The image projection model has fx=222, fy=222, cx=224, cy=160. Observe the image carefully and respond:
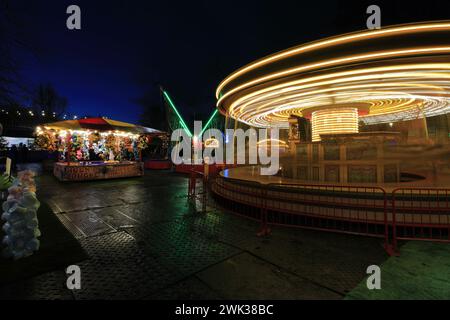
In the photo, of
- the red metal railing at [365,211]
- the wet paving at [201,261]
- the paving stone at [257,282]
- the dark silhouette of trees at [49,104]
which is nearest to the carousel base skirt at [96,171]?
the wet paving at [201,261]

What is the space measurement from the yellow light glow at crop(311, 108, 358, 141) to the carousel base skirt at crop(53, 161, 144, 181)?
11.1 metres

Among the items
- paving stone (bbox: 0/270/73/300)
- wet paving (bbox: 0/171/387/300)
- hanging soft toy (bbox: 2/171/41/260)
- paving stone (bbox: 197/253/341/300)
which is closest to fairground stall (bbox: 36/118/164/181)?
wet paving (bbox: 0/171/387/300)

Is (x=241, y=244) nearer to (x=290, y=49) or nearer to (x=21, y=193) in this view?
(x=21, y=193)

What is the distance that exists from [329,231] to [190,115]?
69598 mm

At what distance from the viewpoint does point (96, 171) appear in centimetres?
1264

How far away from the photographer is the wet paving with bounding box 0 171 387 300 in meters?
2.62

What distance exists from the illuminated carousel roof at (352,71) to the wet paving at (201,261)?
11.7 feet

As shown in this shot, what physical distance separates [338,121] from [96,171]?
12448 mm

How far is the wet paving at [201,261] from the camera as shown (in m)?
2.62

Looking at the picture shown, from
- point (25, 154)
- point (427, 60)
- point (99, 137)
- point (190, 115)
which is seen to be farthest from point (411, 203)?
point (190, 115)

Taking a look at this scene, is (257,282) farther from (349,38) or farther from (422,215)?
(349,38)
